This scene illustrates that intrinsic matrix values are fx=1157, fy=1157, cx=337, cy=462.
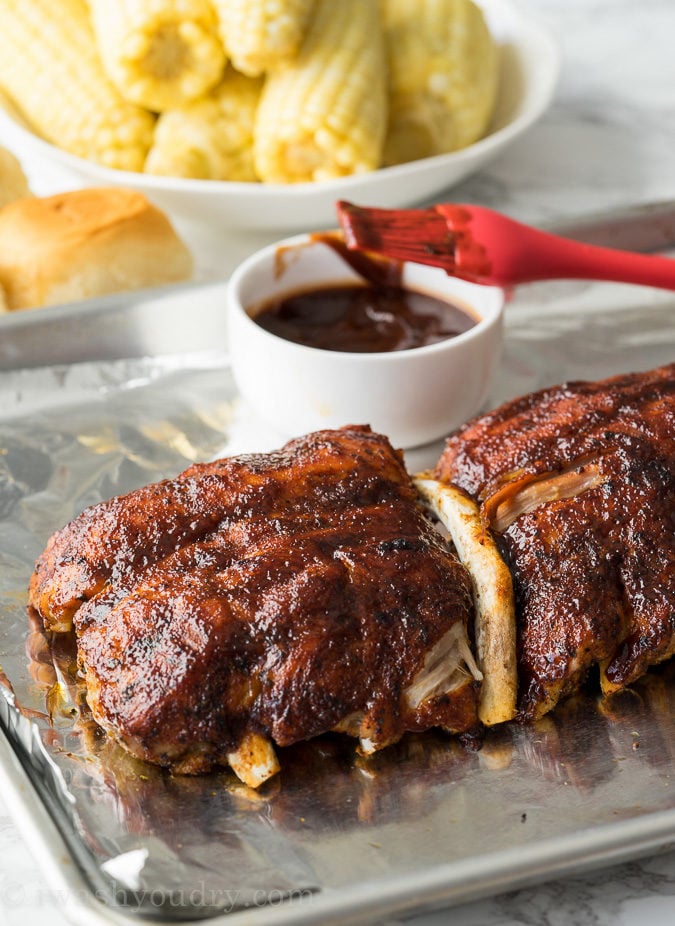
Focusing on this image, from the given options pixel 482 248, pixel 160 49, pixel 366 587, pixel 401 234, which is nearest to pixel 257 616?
pixel 366 587

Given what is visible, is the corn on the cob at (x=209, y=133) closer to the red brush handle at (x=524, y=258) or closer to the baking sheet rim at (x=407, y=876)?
the red brush handle at (x=524, y=258)

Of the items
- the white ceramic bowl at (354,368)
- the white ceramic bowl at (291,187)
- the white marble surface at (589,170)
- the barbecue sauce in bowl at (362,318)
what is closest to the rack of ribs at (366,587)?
the white marble surface at (589,170)

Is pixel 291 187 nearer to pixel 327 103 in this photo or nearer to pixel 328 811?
pixel 327 103

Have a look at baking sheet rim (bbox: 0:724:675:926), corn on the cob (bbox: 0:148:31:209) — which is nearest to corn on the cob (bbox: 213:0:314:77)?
corn on the cob (bbox: 0:148:31:209)

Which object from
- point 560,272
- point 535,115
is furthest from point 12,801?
point 535,115

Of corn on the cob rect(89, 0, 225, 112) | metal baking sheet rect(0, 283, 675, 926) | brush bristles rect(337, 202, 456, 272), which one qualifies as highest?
corn on the cob rect(89, 0, 225, 112)

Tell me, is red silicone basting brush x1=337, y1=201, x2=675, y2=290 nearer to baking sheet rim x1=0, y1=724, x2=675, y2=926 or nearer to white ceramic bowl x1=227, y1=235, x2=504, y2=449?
white ceramic bowl x1=227, y1=235, x2=504, y2=449
